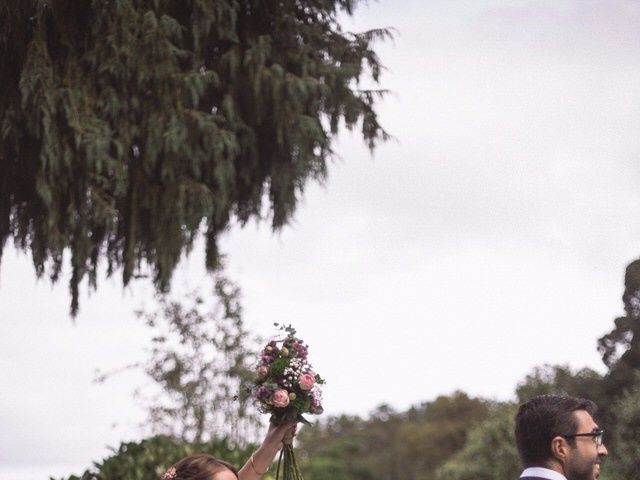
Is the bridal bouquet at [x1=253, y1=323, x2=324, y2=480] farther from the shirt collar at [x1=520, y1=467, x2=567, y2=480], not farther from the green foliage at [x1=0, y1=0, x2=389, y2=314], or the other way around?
the green foliage at [x1=0, y1=0, x2=389, y2=314]

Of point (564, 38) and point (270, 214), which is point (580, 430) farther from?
point (564, 38)

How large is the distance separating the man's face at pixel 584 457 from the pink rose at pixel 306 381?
133cm

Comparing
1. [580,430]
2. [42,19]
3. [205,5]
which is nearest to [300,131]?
[205,5]

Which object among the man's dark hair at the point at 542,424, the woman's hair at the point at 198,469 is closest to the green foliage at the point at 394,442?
the man's dark hair at the point at 542,424

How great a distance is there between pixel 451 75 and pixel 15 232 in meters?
7.16

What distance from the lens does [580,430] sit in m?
4.30

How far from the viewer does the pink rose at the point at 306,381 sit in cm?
495

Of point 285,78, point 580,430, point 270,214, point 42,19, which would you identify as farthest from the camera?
point 270,214

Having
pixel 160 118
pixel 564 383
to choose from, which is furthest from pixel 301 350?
pixel 564 383

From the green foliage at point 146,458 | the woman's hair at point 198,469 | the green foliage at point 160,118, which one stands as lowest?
the woman's hair at point 198,469

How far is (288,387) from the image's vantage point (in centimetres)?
500

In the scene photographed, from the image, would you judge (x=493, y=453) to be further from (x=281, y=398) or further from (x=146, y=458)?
(x=281, y=398)

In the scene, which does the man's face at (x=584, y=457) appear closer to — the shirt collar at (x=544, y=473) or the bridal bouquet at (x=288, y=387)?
the shirt collar at (x=544, y=473)

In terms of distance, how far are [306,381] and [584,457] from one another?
1401 millimetres
